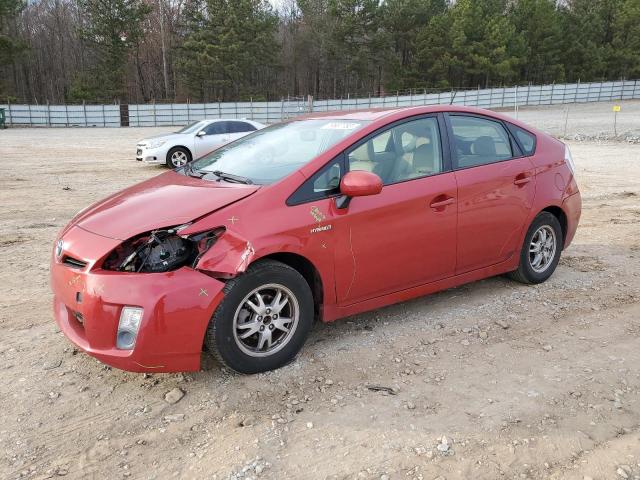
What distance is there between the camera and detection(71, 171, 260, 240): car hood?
3.20 meters

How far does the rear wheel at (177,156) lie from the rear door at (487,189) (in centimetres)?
1117

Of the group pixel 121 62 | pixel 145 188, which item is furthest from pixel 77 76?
pixel 145 188

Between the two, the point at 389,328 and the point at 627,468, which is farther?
the point at 389,328

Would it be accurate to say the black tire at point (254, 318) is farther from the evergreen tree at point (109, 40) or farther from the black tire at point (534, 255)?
the evergreen tree at point (109, 40)

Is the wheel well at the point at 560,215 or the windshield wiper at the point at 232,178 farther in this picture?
the wheel well at the point at 560,215

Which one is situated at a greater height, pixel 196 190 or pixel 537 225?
pixel 196 190

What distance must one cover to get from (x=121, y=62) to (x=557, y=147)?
62.0 m

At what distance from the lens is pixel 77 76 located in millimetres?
61125

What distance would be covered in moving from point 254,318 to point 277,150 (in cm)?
137

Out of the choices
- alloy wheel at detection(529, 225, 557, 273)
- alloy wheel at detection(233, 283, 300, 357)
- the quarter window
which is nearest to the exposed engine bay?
alloy wheel at detection(233, 283, 300, 357)

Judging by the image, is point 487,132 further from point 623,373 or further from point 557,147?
point 623,373

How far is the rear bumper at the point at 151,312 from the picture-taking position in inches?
117

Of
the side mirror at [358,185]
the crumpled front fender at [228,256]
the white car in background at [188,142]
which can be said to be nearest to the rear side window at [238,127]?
the white car in background at [188,142]

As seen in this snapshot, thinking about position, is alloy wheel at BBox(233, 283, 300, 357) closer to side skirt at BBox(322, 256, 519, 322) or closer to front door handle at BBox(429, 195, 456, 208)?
side skirt at BBox(322, 256, 519, 322)
